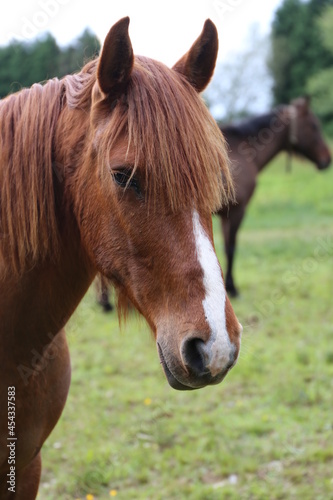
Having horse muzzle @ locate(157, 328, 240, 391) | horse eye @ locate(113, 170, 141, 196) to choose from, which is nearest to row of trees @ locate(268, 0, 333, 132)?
horse eye @ locate(113, 170, 141, 196)

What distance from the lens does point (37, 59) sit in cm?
553

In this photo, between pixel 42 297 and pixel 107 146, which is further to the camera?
pixel 42 297

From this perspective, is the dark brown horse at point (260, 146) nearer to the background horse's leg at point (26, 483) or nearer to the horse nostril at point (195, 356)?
the background horse's leg at point (26, 483)

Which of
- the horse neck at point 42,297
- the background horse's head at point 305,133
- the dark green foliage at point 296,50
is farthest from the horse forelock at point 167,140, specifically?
the dark green foliage at point 296,50

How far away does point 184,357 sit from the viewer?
4.59ft

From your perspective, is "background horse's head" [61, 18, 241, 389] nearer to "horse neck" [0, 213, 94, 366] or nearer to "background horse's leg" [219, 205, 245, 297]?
"horse neck" [0, 213, 94, 366]

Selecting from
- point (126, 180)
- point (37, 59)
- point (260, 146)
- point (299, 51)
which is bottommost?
point (299, 51)

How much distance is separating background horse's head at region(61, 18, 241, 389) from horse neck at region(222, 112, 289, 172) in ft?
20.1

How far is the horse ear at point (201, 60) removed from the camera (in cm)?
174

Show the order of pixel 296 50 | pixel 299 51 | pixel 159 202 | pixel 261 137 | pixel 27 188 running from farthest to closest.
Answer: pixel 299 51, pixel 296 50, pixel 261 137, pixel 27 188, pixel 159 202

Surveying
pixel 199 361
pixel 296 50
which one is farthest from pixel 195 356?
pixel 296 50

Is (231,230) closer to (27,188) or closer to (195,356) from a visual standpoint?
(27,188)

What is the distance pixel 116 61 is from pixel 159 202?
45 cm

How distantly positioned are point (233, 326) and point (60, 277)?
2.18ft
